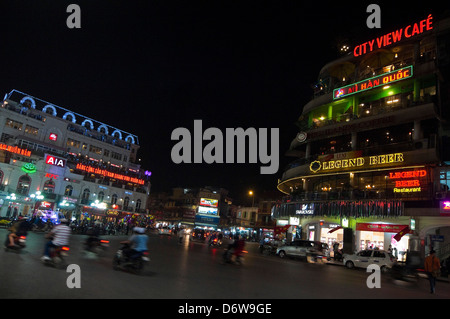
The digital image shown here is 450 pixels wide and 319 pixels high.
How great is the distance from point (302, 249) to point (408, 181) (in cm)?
1068

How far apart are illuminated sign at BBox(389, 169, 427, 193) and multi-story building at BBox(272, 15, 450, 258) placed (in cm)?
8

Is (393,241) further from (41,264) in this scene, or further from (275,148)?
(41,264)

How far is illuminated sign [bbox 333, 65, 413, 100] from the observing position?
29959mm

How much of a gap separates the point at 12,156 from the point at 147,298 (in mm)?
53193

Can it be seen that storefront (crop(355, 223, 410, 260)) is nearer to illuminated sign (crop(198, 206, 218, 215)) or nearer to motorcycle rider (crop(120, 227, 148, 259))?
motorcycle rider (crop(120, 227, 148, 259))

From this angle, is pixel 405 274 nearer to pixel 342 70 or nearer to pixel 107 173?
pixel 342 70

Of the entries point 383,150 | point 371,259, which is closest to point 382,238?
point 383,150

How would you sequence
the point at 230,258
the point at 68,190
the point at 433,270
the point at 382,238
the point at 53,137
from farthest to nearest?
the point at 68,190
the point at 53,137
the point at 382,238
the point at 230,258
the point at 433,270

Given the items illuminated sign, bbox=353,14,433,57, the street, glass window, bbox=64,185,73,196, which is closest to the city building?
glass window, bbox=64,185,73,196

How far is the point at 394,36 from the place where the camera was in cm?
3259

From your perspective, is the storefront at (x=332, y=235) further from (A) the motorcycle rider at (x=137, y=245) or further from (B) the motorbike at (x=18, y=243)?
(B) the motorbike at (x=18, y=243)

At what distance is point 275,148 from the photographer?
3014 cm

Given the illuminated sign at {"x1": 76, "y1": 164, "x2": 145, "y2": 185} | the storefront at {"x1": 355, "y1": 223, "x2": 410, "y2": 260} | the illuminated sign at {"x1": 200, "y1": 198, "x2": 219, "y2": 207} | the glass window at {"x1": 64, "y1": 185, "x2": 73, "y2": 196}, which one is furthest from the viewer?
the illuminated sign at {"x1": 200, "y1": 198, "x2": 219, "y2": 207}

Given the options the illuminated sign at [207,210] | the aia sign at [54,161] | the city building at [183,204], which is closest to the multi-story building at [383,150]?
the illuminated sign at [207,210]
